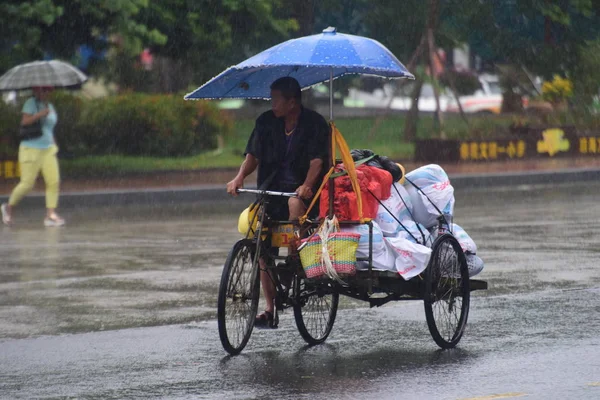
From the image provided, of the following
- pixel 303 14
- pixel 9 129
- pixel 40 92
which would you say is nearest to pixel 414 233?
pixel 40 92

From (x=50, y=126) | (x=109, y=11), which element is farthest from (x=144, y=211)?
(x=109, y=11)

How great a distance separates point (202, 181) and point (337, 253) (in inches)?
617

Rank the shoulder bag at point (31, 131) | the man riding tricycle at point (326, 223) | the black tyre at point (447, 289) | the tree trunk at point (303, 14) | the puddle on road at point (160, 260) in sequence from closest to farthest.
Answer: the man riding tricycle at point (326, 223) → the black tyre at point (447, 289) → the puddle on road at point (160, 260) → the shoulder bag at point (31, 131) → the tree trunk at point (303, 14)

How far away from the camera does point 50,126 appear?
17.8 m

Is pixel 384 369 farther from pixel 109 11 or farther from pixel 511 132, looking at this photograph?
pixel 511 132

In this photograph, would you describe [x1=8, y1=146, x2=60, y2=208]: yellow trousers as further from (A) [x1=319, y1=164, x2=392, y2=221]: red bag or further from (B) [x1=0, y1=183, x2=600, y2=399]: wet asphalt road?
(A) [x1=319, y1=164, x2=392, y2=221]: red bag

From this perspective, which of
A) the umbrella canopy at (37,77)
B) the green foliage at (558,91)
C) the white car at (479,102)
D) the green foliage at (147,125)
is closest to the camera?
the umbrella canopy at (37,77)

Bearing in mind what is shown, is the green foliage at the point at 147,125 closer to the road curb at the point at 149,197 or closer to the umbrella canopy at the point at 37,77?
the road curb at the point at 149,197

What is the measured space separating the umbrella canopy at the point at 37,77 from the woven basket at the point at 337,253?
10.9 m

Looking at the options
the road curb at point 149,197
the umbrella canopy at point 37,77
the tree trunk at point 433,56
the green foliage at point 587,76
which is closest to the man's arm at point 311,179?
the umbrella canopy at point 37,77

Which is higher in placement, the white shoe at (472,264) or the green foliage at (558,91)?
the green foliage at (558,91)

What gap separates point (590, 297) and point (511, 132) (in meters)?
19.3

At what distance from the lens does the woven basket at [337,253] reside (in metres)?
7.92

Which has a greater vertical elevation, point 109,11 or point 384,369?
point 109,11
